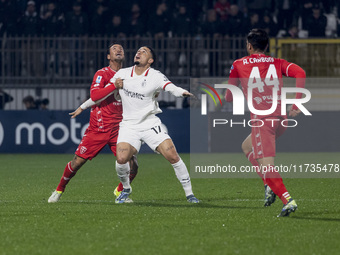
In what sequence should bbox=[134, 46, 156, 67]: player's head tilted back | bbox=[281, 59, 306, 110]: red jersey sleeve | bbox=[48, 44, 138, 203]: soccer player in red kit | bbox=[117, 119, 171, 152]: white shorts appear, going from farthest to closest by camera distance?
bbox=[48, 44, 138, 203]: soccer player in red kit → bbox=[134, 46, 156, 67]: player's head tilted back → bbox=[117, 119, 171, 152]: white shorts → bbox=[281, 59, 306, 110]: red jersey sleeve

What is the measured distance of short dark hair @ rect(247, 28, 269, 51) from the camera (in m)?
8.03

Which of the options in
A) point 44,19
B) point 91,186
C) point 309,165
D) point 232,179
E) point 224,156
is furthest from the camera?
point 44,19

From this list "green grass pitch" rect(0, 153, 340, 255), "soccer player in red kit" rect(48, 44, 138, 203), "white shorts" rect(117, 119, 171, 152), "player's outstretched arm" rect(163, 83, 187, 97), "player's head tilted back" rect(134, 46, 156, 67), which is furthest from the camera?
"soccer player in red kit" rect(48, 44, 138, 203)

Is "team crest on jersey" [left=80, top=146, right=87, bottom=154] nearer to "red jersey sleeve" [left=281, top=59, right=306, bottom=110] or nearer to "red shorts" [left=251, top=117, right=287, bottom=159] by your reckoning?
→ "red shorts" [left=251, top=117, right=287, bottom=159]

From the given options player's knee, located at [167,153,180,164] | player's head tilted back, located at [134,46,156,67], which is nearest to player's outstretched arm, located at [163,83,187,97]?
player's head tilted back, located at [134,46,156,67]

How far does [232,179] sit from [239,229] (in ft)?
19.8

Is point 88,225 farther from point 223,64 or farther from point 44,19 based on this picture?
point 44,19

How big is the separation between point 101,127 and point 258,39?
268 centimetres

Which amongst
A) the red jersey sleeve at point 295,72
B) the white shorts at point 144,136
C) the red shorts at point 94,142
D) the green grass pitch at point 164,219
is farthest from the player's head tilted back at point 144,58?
the red jersey sleeve at point 295,72

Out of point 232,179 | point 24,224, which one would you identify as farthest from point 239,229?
point 232,179

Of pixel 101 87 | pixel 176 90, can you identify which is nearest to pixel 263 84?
pixel 176 90

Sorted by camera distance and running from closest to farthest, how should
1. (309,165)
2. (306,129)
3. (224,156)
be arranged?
(309,165) < (224,156) < (306,129)

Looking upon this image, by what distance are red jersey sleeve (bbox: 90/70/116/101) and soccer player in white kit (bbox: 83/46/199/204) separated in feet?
0.35

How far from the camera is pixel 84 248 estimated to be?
244 inches
